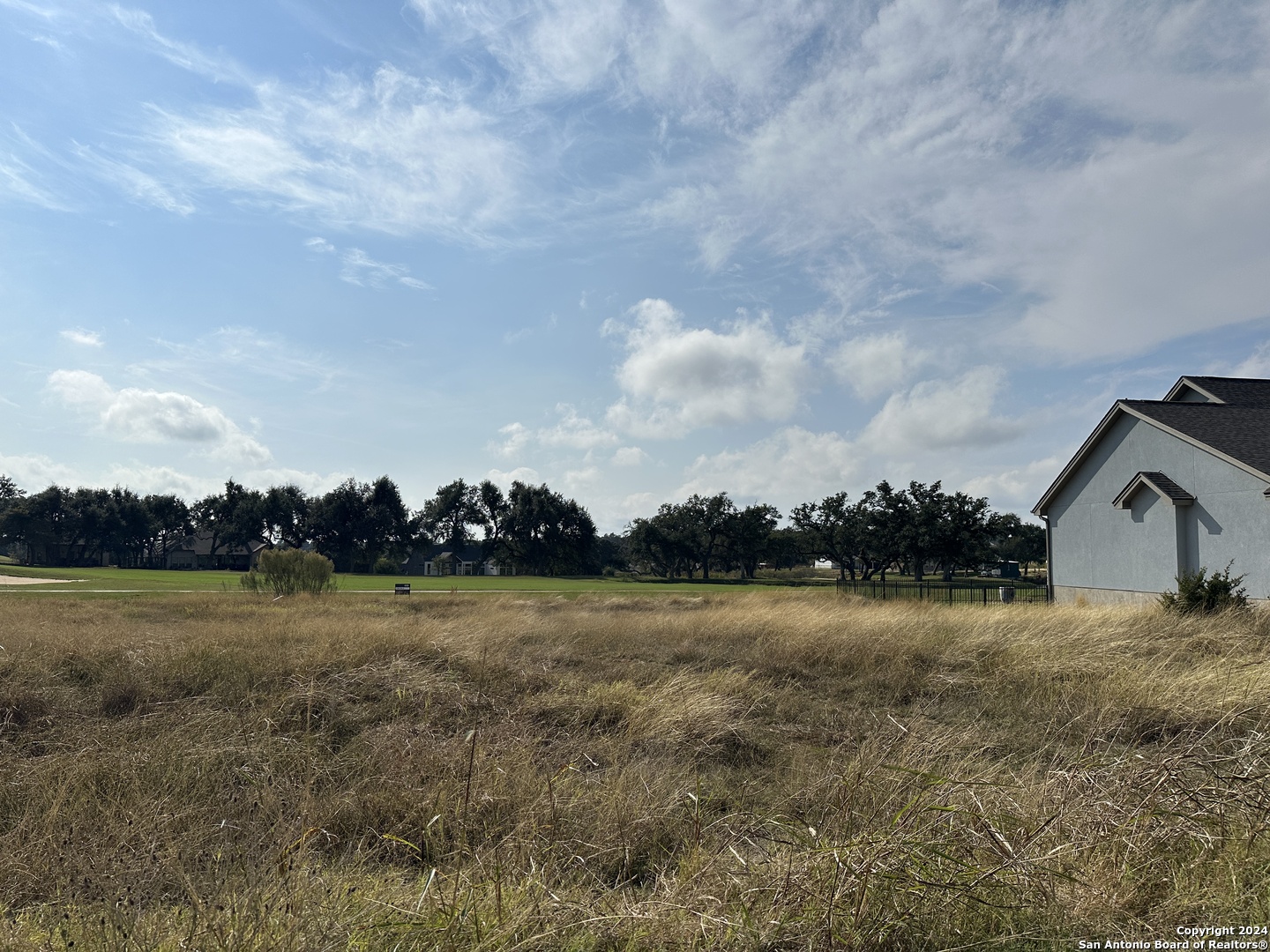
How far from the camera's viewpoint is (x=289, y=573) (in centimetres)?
2978

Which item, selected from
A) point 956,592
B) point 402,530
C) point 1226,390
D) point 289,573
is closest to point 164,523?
point 402,530

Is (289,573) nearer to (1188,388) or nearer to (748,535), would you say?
(1188,388)

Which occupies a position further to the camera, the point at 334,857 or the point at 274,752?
the point at 274,752

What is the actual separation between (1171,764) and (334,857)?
4.95 m

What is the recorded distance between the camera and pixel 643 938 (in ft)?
10.2

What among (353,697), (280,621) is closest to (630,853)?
(353,697)

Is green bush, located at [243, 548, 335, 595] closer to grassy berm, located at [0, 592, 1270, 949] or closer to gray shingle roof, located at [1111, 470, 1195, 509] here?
grassy berm, located at [0, 592, 1270, 949]

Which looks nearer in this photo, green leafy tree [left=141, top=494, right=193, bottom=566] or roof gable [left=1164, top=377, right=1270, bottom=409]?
roof gable [left=1164, top=377, right=1270, bottom=409]

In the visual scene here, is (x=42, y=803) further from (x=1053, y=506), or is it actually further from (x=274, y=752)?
(x=1053, y=506)

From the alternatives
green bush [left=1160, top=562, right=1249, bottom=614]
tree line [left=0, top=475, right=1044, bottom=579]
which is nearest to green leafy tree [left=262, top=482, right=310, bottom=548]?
tree line [left=0, top=475, right=1044, bottom=579]

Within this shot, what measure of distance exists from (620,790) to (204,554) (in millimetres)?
131907

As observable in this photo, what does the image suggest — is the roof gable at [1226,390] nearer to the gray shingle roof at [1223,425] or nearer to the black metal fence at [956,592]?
the gray shingle roof at [1223,425]

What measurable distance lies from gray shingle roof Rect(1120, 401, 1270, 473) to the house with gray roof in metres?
0.03

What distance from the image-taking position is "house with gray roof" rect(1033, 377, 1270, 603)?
68.8 ft
